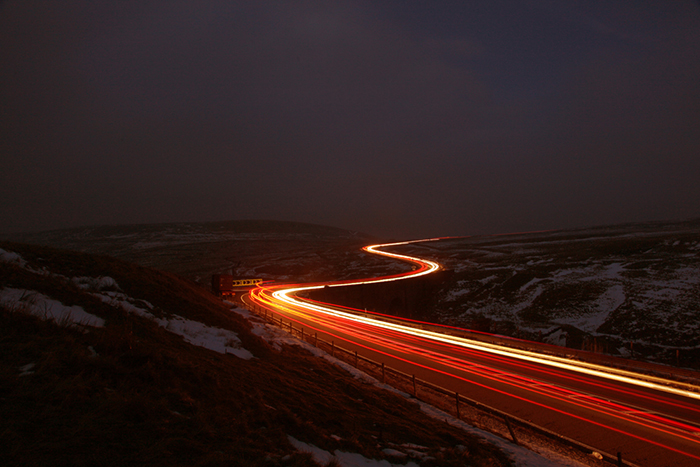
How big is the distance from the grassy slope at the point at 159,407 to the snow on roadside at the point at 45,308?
0.40 meters

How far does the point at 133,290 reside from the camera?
1475 cm

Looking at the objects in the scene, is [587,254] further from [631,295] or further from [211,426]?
[211,426]

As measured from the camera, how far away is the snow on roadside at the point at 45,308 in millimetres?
7691

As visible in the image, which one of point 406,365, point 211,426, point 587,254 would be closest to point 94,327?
point 211,426

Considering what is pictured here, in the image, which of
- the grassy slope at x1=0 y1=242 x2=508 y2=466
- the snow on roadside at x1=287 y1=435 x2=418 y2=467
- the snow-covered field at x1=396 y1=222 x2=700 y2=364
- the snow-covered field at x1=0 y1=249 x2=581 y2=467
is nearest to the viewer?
the grassy slope at x1=0 y1=242 x2=508 y2=466

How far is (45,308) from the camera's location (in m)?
7.98

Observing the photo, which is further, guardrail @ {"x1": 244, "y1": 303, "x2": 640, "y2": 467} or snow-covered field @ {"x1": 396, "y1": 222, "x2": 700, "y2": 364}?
snow-covered field @ {"x1": 396, "y1": 222, "x2": 700, "y2": 364}

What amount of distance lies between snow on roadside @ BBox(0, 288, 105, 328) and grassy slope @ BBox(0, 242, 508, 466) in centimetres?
40

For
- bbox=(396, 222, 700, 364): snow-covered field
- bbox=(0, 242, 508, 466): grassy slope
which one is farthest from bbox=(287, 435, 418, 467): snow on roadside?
bbox=(396, 222, 700, 364): snow-covered field

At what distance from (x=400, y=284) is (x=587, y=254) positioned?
118 ft

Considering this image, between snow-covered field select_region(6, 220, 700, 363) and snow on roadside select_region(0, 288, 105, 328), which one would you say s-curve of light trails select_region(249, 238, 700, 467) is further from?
snow on roadside select_region(0, 288, 105, 328)

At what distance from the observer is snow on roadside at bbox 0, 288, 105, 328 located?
303 inches

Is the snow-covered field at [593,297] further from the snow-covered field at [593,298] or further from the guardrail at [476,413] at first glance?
the guardrail at [476,413]

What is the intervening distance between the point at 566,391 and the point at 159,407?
1641cm
